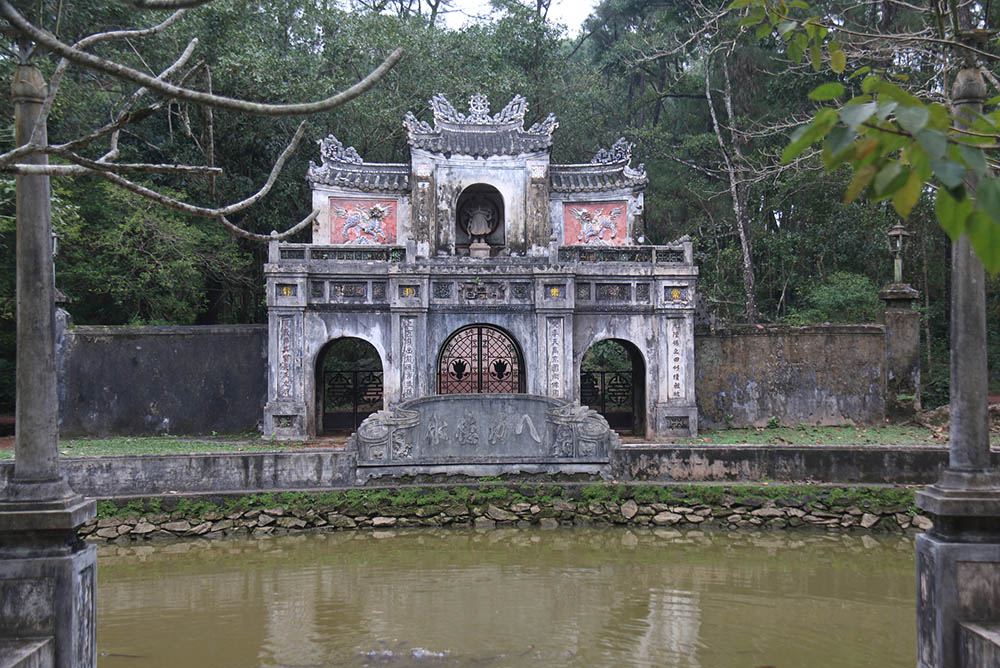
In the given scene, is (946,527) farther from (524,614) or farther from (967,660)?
(524,614)

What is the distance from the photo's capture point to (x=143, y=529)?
10172 mm

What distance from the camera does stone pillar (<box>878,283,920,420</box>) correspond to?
16281mm

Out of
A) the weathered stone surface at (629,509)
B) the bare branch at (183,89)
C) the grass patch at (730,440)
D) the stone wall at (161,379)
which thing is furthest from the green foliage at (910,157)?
the stone wall at (161,379)

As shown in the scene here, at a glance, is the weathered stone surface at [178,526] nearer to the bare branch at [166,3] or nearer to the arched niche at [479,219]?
the bare branch at [166,3]

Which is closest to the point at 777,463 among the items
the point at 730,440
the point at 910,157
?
the point at 730,440

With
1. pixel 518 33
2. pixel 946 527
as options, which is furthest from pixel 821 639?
pixel 518 33

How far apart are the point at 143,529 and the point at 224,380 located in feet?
21.2

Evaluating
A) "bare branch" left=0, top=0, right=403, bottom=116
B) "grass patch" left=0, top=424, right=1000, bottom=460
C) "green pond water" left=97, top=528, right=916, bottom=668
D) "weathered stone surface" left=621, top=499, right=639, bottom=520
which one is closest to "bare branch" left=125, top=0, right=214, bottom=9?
"bare branch" left=0, top=0, right=403, bottom=116

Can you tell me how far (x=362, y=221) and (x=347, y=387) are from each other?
3632mm

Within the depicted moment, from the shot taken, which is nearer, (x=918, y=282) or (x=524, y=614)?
(x=524, y=614)

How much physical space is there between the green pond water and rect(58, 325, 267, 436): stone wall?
21.6 ft

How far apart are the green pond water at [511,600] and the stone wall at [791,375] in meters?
6.36

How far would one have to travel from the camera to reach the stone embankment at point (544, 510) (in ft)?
34.3

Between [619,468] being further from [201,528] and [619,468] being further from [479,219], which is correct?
[479,219]
